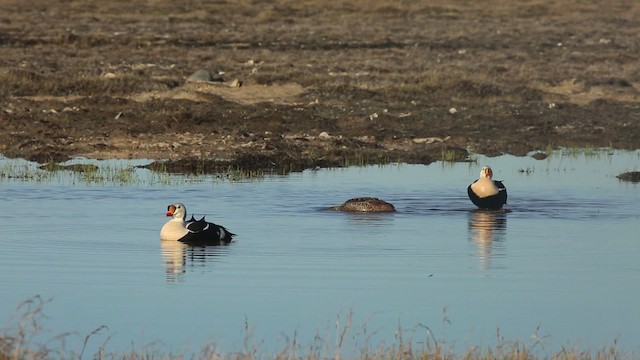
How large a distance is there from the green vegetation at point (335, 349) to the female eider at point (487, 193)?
919 centimetres

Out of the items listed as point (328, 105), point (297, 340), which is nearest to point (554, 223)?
point (297, 340)

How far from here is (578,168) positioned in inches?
1057

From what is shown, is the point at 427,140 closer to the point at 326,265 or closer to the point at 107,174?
the point at 107,174

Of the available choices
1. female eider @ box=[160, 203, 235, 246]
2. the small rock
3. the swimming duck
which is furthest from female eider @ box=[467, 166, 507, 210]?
the small rock

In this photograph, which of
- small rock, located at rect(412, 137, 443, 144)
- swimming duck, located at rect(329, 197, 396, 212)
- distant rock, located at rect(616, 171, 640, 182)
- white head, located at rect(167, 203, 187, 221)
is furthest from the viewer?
small rock, located at rect(412, 137, 443, 144)

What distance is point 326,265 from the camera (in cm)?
1502

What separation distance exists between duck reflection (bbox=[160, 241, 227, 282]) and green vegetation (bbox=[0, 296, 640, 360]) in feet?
10.6

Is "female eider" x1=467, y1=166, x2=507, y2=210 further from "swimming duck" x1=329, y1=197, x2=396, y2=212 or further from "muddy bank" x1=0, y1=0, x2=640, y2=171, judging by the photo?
"muddy bank" x1=0, y1=0, x2=640, y2=171

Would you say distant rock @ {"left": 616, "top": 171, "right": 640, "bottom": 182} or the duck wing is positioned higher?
distant rock @ {"left": 616, "top": 171, "right": 640, "bottom": 182}

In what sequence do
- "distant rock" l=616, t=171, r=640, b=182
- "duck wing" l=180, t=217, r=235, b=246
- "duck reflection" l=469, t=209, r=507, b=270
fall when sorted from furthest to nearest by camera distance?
"distant rock" l=616, t=171, r=640, b=182, "duck wing" l=180, t=217, r=235, b=246, "duck reflection" l=469, t=209, r=507, b=270

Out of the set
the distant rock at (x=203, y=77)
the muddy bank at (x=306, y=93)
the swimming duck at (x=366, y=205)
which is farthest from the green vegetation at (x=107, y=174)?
the distant rock at (x=203, y=77)

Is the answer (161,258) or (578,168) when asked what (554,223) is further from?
(578,168)

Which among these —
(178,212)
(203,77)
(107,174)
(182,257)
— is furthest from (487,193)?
(203,77)

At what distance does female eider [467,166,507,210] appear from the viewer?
802 inches
